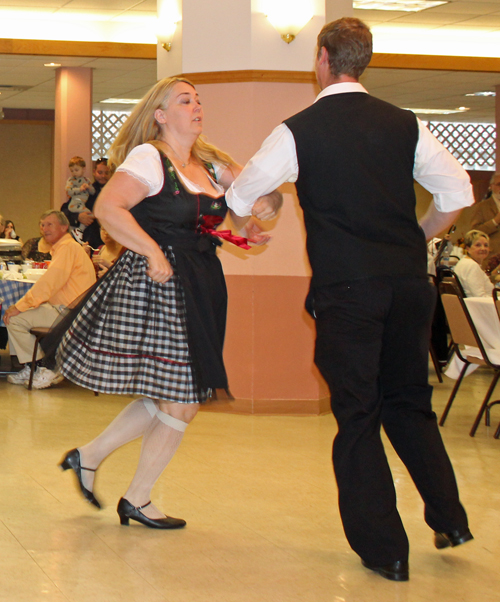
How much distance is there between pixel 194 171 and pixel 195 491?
3.91 feet

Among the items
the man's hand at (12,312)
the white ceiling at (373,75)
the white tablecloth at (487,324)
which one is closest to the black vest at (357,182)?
the white tablecloth at (487,324)

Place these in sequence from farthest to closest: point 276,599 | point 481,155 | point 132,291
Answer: point 481,155 → point 132,291 → point 276,599

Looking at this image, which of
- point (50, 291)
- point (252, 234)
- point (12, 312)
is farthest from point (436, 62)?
point (252, 234)

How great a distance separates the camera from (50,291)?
513 cm

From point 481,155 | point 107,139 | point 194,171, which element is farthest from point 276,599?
point 481,155

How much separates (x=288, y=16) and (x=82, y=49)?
15.1 ft

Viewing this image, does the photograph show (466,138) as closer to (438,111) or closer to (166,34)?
(438,111)

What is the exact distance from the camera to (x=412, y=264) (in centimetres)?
211

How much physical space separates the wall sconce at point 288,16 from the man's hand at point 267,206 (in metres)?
2.37

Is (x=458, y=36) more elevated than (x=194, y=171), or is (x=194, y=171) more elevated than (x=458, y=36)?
(x=458, y=36)

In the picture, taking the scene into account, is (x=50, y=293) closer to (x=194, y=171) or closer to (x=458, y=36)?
(x=194, y=171)

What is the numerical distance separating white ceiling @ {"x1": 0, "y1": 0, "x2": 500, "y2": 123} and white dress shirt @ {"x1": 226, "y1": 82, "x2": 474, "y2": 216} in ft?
12.3

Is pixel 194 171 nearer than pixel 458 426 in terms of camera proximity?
Yes

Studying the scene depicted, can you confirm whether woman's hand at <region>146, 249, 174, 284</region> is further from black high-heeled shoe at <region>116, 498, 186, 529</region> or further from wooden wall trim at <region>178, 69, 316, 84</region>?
wooden wall trim at <region>178, 69, 316, 84</region>
